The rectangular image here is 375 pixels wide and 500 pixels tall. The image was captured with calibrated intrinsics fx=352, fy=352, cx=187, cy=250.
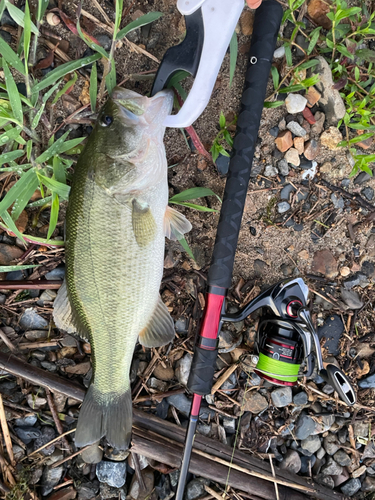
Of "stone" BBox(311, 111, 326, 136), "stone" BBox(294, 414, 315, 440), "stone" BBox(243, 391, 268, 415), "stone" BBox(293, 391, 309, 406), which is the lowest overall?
"stone" BBox(294, 414, 315, 440)

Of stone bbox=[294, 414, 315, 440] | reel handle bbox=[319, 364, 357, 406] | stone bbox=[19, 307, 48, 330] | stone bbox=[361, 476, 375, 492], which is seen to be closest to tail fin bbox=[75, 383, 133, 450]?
stone bbox=[19, 307, 48, 330]

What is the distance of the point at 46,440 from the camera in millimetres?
2867

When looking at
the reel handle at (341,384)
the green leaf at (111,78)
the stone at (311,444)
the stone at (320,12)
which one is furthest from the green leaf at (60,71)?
the stone at (311,444)

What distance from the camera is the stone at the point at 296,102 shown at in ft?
9.07

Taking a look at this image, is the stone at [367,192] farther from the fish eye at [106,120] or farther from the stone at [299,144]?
the fish eye at [106,120]

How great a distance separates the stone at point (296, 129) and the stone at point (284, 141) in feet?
0.11

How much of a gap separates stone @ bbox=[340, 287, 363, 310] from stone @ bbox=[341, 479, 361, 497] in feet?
4.96

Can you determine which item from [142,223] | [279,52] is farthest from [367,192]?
[142,223]

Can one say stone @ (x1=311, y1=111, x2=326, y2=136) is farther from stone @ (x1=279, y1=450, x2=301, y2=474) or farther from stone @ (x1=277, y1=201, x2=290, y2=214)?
stone @ (x1=279, y1=450, x2=301, y2=474)

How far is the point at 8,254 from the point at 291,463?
2929mm

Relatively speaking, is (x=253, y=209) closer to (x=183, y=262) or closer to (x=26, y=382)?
(x=183, y=262)

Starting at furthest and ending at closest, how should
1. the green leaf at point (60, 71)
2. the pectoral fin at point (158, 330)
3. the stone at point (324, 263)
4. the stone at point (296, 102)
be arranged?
the stone at point (324, 263) → the stone at point (296, 102) → the pectoral fin at point (158, 330) → the green leaf at point (60, 71)

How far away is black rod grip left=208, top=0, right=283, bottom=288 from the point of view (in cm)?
244

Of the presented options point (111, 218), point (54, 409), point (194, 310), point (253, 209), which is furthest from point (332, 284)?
point (54, 409)
